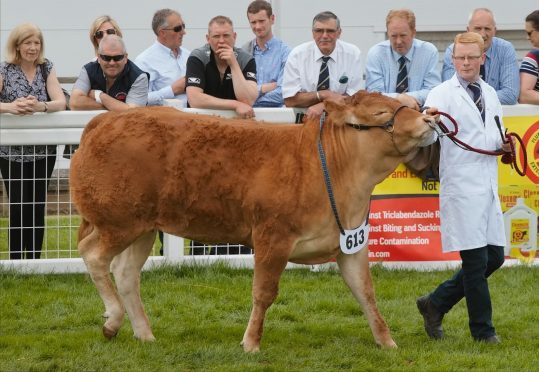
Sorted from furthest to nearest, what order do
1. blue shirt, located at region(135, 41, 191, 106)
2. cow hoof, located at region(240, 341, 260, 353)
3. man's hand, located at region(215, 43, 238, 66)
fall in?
blue shirt, located at region(135, 41, 191, 106) → man's hand, located at region(215, 43, 238, 66) → cow hoof, located at region(240, 341, 260, 353)

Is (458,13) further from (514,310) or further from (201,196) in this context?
(201,196)

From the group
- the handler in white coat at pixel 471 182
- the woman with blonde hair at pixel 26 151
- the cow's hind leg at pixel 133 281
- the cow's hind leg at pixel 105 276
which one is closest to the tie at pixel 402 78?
the handler in white coat at pixel 471 182

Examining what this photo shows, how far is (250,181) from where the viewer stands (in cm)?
803

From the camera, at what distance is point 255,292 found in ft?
26.5

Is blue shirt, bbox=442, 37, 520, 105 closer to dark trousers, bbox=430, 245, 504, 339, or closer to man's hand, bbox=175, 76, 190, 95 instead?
man's hand, bbox=175, 76, 190, 95

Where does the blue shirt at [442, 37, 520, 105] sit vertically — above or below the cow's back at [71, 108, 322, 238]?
above

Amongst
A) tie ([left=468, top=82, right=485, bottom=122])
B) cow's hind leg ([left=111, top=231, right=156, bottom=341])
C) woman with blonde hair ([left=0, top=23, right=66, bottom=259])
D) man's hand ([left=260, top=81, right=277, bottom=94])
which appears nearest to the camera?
tie ([left=468, top=82, right=485, bottom=122])

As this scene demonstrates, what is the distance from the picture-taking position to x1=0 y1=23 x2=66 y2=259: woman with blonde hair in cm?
1078

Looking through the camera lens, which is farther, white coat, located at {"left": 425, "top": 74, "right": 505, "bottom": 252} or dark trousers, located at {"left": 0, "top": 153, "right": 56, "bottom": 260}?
dark trousers, located at {"left": 0, "top": 153, "right": 56, "bottom": 260}

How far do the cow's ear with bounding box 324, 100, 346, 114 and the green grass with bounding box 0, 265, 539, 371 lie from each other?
1.59 meters

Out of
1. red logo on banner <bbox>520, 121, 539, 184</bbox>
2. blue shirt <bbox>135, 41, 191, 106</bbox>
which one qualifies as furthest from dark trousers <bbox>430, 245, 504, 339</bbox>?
blue shirt <bbox>135, 41, 191, 106</bbox>

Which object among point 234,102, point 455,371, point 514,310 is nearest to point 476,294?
point 455,371

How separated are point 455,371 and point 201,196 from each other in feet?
6.47

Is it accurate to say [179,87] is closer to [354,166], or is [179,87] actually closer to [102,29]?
[102,29]
